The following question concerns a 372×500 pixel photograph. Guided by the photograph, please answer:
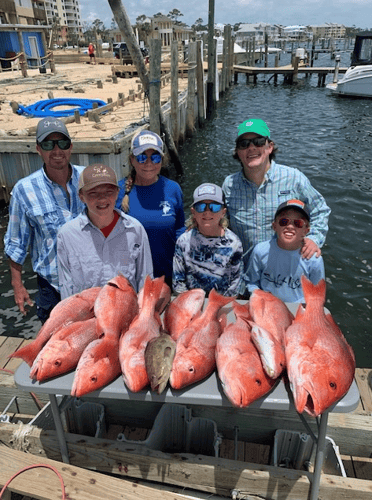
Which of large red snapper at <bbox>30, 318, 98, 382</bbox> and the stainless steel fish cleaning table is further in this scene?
large red snapper at <bbox>30, 318, 98, 382</bbox>

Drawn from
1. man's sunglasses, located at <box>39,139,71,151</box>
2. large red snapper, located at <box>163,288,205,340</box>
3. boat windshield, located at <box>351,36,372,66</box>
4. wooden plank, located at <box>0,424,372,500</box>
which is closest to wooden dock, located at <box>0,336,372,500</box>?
wooden plank, located at <box>0,424,372,500</box>

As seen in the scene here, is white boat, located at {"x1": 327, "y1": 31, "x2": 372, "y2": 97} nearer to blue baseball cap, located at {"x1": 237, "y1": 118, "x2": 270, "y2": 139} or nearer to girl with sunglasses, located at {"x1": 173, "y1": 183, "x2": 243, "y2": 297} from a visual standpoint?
blue baseball cap, located at {"x1": 237, "y1": 118, "x2": 270, "y2": 139}

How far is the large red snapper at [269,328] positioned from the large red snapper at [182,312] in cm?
33

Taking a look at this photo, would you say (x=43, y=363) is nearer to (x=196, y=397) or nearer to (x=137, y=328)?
(x=137, y=328)

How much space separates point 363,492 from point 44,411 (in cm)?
229

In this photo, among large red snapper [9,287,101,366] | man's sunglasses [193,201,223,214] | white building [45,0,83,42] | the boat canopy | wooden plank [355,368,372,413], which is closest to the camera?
large red snapper [9,287,101,366]

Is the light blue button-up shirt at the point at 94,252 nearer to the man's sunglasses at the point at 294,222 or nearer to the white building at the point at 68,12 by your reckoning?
the man's sunglasses at the point at 294,222

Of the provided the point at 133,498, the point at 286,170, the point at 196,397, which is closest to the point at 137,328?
the point at 196,397

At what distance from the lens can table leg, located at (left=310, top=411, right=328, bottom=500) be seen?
1.98 meters

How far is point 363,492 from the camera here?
2088mm

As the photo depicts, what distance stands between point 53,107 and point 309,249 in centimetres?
1300

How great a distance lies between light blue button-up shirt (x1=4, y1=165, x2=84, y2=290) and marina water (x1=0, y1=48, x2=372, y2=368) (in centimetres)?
310

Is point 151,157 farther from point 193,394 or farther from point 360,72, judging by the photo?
point 360,72

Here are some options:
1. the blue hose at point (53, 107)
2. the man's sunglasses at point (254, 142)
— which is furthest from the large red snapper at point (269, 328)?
the blue hose at point (53, 107)
